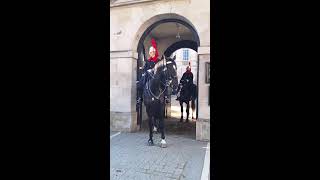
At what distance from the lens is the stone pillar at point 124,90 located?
6.71 m

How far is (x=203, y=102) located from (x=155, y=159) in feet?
7.23

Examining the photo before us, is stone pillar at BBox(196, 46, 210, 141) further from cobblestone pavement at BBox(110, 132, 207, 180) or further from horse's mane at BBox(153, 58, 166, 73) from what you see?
horse's mane at BBox(153, 58, 166, 73)

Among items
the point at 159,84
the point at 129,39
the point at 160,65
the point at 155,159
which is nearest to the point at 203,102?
the point at 159,84

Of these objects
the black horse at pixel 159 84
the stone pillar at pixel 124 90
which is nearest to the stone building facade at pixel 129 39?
the stone pillar at pixel 124 90

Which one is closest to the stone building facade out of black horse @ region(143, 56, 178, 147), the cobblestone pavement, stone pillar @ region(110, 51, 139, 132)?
stone pillar @ region(110, 51, 139, 132)

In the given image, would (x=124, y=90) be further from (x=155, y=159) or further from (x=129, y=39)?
(x=155, y=159)

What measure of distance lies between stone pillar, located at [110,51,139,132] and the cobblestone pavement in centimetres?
83

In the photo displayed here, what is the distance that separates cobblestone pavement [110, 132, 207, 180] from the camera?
3.57 metres
